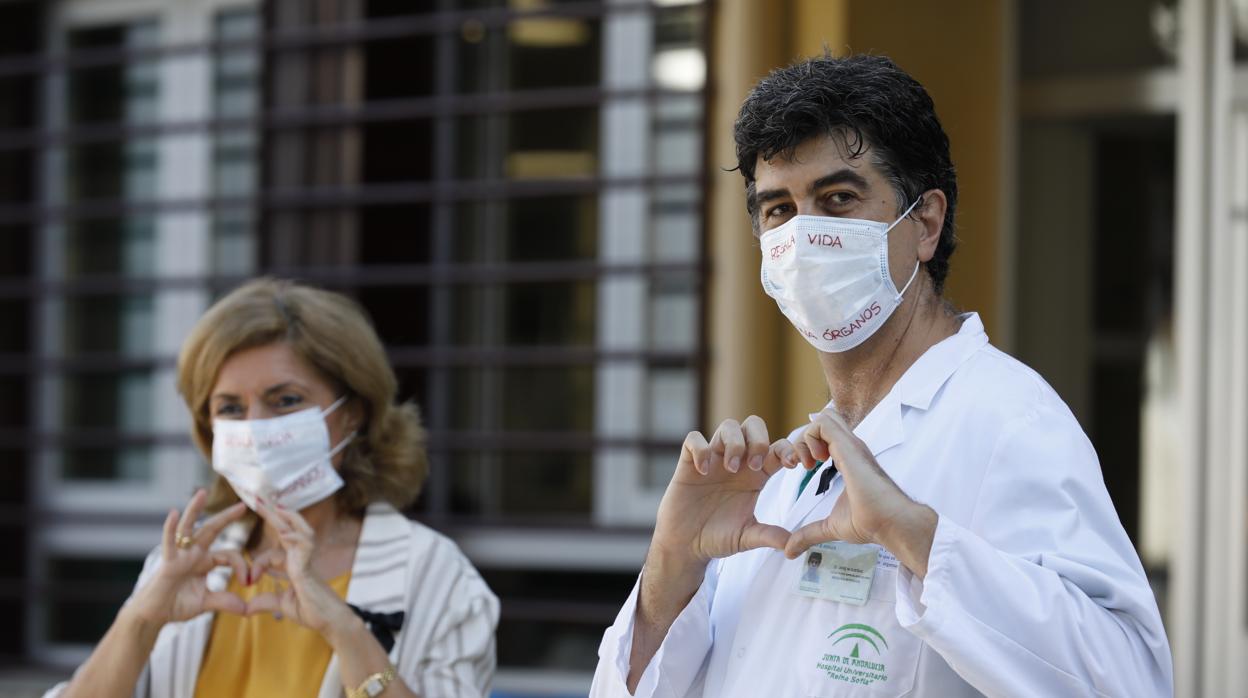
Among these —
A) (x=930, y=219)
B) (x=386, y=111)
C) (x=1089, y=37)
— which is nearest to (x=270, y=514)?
(x=930, y=219)

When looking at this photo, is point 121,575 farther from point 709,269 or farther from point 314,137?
point 709,269

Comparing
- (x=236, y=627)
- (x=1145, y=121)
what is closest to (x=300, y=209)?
(x=236, y=627)

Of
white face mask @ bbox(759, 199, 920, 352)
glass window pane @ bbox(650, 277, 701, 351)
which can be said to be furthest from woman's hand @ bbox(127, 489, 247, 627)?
glass window pane @ bbox(650, 277, 701, 351)

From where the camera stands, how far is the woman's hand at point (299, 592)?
101 inches

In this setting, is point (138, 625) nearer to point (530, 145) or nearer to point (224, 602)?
point (224, 602)

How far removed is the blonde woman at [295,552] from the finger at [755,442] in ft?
3.36

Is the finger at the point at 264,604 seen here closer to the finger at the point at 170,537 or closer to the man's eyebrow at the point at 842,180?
the finger at the point at 170,537

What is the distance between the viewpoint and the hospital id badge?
1.77 metres

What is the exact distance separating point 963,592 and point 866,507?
146 mm

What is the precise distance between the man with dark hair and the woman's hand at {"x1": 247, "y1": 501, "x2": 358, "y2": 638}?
703 millimetres

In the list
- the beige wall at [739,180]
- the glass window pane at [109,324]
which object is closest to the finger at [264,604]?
the beige wall at [739,180]

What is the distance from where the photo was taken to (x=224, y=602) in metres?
2.70

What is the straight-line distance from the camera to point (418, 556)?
9.21ft

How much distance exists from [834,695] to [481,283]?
11.4ft
